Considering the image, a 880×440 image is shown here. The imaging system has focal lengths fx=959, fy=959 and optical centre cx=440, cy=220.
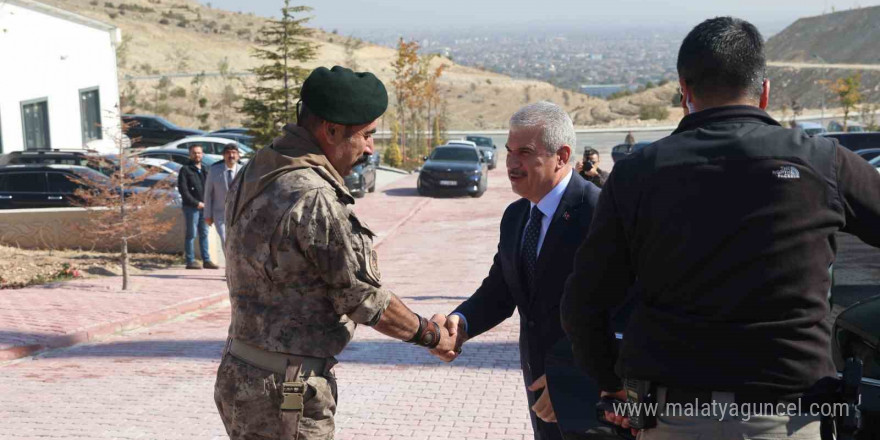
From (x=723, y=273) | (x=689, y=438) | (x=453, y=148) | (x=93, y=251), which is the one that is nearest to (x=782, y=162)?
(x=723, y=273)

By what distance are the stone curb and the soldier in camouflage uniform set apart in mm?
7033

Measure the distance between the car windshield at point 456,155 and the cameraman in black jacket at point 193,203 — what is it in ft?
53.6

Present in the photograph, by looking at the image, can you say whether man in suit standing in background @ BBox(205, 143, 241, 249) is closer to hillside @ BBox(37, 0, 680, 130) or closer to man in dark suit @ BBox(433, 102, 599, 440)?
man in dark suit @ BBox(433, 102, 599, 440)

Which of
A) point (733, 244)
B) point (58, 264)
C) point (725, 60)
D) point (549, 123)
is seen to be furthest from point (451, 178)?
point (733, 244)

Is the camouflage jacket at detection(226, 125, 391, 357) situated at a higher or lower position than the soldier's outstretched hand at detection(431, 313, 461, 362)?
higher

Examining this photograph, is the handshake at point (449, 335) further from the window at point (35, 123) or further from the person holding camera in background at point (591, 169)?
the window at point (35, 123)

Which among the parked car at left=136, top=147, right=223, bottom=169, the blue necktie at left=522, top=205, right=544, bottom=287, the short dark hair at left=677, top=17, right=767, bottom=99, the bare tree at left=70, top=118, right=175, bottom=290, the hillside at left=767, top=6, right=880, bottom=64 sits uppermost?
the hillside at left=767, top=6, right=880, bottom=64

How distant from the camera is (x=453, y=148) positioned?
3253cm

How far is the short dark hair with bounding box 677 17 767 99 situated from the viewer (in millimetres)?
2715

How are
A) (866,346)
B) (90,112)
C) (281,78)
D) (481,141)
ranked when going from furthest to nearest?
(481,141)
(90,112)
(281,78)
(866,346)

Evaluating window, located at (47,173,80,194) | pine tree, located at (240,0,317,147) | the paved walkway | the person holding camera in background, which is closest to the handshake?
the paved walkway

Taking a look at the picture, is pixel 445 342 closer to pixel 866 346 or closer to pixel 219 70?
pixel 866 346

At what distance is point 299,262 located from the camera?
11.3 ft

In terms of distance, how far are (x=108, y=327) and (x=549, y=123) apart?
826 cm
